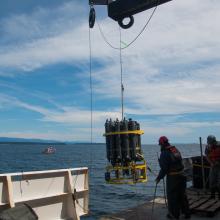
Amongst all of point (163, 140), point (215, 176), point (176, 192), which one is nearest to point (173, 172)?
point (176, 192)

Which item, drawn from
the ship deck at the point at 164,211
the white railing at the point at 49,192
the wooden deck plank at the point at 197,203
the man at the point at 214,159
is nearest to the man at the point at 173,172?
the ship deck at the point at 164,211

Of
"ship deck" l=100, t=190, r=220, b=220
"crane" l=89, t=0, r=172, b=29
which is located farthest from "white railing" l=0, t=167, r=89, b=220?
"crane" l=89, t=0, r=172, b=29

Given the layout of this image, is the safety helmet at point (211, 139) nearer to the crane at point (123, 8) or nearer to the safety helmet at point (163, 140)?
the safety helmet at point (163, 140)

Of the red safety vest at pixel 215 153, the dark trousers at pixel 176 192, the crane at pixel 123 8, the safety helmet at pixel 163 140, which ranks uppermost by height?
the crane at pixel 123 8

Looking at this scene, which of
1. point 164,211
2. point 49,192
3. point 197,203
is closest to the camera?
point 49,192

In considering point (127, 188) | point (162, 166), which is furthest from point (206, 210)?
point (127, 188)

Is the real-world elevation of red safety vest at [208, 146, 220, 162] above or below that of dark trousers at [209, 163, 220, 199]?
above

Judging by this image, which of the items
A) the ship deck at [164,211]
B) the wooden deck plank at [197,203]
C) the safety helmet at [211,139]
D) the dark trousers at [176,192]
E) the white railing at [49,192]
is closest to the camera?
the white railing at [49,192]

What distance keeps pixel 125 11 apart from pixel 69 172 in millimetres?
3618

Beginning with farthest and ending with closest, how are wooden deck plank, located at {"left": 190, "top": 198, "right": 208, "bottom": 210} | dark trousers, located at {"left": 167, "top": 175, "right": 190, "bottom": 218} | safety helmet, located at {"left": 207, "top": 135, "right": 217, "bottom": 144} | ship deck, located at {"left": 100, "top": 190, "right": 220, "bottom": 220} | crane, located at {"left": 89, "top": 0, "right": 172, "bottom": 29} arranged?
safety helmet, located at {"left": 207, "top": 135, "right": 217, "bottom": 144} < wooden deck plank, located at {"left": 190, "top": 198, "right": 208, "bottom": 210} < ship deck, located at {"left": 100, "top": 190, "right": 220, "bottom": 220} < dark trousers, located at {"left": 167, "top": 175, "right": 190, "bottom": 218} < crane, located at {"left": 89, "top": 0, "right": 172, "bottom": 29}

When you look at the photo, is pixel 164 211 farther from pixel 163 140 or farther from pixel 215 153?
pixel 163 140

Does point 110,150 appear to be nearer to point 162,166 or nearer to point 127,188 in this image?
point 162,166

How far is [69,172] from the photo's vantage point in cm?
761

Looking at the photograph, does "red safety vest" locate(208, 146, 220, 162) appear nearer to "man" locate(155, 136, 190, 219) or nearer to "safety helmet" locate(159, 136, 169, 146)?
"man" locate(155, 136, 190, 219)
